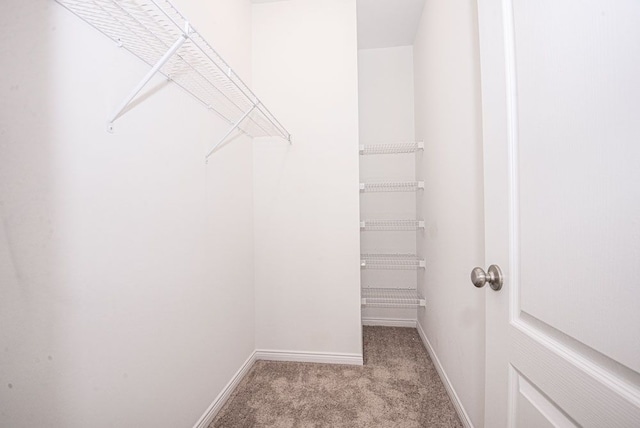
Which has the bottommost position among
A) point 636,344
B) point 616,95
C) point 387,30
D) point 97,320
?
point 97,320

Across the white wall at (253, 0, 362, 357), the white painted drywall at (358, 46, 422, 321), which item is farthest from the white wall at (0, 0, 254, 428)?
the white painted drywall at (358, 46, 422, 321)

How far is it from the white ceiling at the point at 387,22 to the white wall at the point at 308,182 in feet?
1.16

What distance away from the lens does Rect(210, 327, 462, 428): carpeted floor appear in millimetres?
1386

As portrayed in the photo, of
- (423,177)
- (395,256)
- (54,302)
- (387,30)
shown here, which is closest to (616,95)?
(54,302)

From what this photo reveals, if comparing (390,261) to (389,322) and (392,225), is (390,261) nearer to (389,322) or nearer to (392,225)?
(392,225)

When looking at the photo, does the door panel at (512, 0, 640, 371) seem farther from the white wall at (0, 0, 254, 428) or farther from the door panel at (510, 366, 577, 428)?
the white wall at (0, 0, 254, 428)

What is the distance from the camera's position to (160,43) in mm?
923

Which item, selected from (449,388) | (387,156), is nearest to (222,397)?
(449,388)

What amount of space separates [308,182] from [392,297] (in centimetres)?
142

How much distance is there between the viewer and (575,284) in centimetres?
49

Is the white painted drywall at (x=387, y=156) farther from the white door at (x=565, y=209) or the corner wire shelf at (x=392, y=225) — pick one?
the white door at (x=565, y=209)

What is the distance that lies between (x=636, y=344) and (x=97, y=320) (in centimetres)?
125

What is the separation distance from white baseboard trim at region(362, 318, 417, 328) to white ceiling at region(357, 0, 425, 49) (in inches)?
110

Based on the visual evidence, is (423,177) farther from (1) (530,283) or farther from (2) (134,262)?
(2) (134,262)
